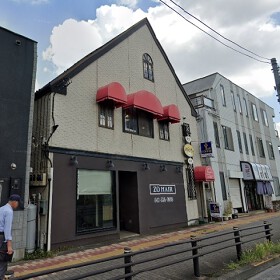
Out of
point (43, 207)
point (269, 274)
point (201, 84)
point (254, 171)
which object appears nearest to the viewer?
point (269, 274)

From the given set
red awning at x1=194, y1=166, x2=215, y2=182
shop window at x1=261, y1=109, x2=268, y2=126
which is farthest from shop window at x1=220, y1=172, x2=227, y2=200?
shop window at x1=261, y1=109, x2=268, y2=126

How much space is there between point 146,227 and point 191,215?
3.81 m

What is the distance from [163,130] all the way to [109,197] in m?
5.27

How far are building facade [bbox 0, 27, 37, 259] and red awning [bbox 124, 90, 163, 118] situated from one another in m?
4.33

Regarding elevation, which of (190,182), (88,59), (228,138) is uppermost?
(88,59)

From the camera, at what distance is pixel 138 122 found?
516 inches

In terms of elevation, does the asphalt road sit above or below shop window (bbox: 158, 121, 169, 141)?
below

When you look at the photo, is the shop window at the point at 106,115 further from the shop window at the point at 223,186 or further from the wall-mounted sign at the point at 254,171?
the wall-mounted sign at the point at 254,171

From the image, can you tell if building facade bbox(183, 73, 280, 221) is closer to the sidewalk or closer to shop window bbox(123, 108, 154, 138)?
shop window bbox(123, 108, 154, 138)

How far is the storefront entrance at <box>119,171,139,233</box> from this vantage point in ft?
40.0

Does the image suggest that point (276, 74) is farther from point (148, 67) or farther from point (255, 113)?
point (255, 113)

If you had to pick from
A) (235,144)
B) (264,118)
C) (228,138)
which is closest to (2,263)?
(228,138)

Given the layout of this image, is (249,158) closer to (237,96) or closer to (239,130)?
(239,130)

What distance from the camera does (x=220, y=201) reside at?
17.2 metres
